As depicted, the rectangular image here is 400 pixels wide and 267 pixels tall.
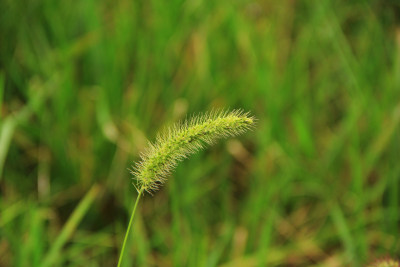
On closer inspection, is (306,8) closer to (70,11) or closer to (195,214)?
(70,11)

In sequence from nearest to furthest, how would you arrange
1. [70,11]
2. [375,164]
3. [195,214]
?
[195,214] → [375,164] → [70,11]

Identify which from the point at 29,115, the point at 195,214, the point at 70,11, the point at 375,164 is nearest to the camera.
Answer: the point at 195,214

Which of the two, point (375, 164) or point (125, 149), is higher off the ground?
point (125, 149)

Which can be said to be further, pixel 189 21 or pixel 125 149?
pixel 189 21

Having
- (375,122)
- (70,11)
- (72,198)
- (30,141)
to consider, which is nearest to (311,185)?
(375,122)

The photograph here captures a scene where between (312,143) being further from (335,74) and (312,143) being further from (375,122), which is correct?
(335,74)

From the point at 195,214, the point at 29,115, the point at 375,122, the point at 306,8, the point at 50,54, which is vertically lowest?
the point at 195,214

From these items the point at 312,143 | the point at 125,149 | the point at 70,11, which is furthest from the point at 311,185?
the point at 70,11
